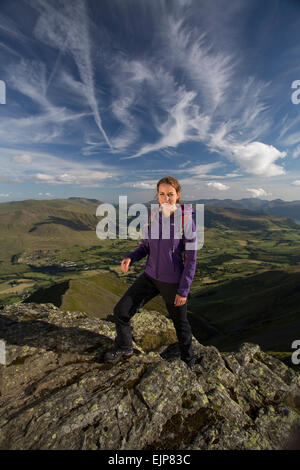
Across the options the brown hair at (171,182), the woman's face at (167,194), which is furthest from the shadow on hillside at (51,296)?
the brown hair at (171,182)

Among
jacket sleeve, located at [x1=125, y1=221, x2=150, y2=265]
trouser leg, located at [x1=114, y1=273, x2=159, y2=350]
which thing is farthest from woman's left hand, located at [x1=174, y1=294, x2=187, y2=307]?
jacket sleeve, located at [x1=125, y1=221, x2=150, y2=265]

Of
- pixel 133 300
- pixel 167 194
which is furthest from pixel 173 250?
pixel 133 300

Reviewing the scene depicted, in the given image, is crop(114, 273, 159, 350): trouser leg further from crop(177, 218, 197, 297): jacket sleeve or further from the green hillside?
the green hillside

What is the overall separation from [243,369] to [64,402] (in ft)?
26.9

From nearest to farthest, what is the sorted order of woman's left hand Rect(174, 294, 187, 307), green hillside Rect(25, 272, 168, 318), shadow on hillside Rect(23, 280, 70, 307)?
woman's left hand Rect(174, 294, 187, 307)
green hillside Rect(25, 272, 168, 318)
shadow on hillside Rect(23, 280, 70, 307)

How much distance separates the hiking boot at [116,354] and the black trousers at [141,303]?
153 mm

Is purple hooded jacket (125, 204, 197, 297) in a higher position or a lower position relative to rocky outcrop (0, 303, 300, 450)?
higher

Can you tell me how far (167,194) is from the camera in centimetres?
763

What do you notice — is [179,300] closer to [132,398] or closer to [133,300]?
[133,300]

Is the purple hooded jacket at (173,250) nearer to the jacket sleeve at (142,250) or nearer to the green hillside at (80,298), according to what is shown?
the jacket sleeve at (142,250)

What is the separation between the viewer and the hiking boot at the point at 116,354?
27.2 feet

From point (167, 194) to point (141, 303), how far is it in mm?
4637

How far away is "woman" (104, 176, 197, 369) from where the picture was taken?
729 centimetres

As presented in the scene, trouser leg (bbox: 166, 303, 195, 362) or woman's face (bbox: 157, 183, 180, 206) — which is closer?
woman's face (bbox: 157, 183, 180, 206)
